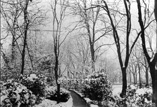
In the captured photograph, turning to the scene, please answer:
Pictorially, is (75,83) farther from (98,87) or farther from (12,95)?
(12,95)

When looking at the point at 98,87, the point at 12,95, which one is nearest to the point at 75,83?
the point at 98,87

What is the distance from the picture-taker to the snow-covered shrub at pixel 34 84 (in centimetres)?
1128

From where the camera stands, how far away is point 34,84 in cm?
1158

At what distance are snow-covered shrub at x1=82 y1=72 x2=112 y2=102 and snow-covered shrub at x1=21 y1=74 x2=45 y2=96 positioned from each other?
128 inches

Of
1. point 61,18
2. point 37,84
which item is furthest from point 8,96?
point 61,18

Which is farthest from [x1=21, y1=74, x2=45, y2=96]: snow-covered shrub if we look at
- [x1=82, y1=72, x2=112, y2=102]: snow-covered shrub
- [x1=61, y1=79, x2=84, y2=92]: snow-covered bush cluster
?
[x1=61, y1=79, x2=84, y2=92]: snow-covered bush cluster

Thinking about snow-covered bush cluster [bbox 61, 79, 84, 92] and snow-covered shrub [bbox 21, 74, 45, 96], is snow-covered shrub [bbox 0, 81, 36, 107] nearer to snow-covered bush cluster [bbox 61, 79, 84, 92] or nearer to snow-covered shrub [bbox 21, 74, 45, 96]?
snow-covered shrub [bbox 21, 74, 45, 96]

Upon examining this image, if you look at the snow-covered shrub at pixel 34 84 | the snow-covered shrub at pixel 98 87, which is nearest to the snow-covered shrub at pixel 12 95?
the snow-covered shrub at pixel 34 84

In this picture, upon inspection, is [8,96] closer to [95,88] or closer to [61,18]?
[95,88]

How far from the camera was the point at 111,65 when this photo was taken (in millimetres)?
79312

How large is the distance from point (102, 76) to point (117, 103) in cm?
374

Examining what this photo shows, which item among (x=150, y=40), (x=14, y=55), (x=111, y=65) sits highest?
(x=150, y=40)

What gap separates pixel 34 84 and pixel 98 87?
14.3ft

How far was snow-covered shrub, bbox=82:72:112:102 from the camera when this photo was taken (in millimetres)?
12320
